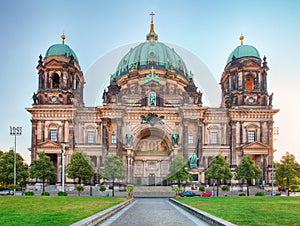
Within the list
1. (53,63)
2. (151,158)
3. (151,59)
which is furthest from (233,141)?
(53,63)

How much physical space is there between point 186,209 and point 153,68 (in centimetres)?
5642

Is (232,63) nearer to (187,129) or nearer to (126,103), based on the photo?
(187,129)

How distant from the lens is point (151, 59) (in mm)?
84125

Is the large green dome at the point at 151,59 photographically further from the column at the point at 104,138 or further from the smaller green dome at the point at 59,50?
the column at the point at 104,138

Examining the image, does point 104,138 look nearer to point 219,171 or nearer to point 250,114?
point 219,171

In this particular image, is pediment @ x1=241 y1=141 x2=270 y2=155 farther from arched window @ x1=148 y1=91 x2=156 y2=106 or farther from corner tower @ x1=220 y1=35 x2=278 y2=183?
arched window @ x1=148 y1=91 x2=156 y2=106

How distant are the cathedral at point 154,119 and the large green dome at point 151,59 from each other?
9632 mm

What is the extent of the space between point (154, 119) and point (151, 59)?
60.5 feet

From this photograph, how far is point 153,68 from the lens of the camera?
264ft

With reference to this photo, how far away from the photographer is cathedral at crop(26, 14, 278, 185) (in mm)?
68562

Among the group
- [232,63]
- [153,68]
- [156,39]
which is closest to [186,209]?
[232,63]

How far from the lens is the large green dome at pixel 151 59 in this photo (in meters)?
83.2

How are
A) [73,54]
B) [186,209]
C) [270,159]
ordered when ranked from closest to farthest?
[186,209] < [270,159] < [73,54]

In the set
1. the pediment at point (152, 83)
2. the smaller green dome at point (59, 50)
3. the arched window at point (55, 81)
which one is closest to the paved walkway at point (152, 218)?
the arched window at point (55, 81)
